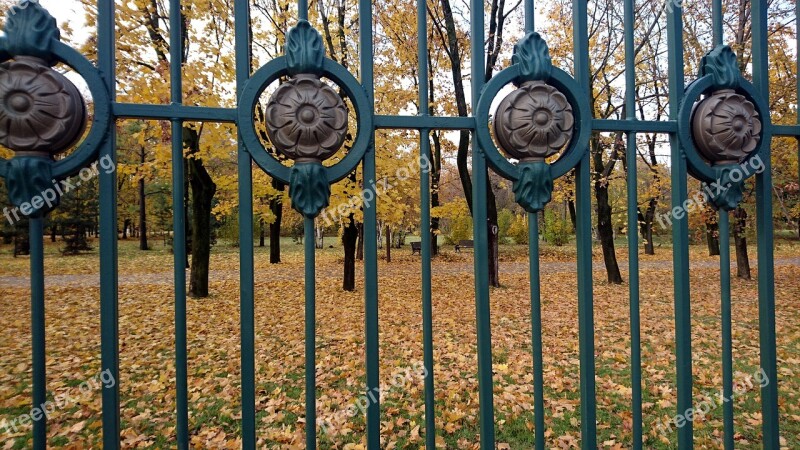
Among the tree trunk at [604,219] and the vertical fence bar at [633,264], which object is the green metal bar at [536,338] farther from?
the tree trunk at [604,219]

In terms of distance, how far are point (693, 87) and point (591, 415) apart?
53.3 inches

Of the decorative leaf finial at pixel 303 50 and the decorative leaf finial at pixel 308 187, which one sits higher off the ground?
the decorative leaf finial at pixel 303 50

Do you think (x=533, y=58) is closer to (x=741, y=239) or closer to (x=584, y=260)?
(x=584, y=260)

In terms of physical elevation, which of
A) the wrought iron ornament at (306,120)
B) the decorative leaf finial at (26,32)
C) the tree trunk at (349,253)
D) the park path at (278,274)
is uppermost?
the decorative leaf finial at (26,32)

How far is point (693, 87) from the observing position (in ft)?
5.04

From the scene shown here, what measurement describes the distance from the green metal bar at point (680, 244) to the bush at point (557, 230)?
2359 cm

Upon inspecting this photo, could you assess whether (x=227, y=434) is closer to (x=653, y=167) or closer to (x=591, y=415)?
(x=591, y=415)

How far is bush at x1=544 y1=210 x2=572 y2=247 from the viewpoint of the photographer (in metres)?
23.7

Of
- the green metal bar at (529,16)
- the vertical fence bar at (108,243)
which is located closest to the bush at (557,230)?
the green metal bar at (529,16)

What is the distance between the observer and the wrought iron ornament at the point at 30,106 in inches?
43.3

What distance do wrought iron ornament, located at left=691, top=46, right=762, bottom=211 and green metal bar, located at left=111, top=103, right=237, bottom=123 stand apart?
1783 mm

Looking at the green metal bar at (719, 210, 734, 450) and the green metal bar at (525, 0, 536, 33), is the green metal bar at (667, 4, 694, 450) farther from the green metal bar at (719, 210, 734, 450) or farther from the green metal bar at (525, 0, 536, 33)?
the green metal bar at (525, 0, 536, 33)

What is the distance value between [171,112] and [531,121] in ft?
3.94

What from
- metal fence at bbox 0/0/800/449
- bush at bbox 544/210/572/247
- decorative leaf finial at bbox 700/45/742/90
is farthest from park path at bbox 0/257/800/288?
decorative leaf finial at bbox 700/45/742/90
